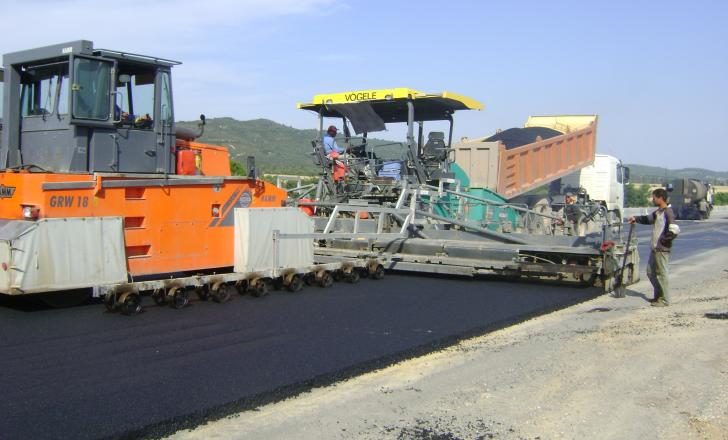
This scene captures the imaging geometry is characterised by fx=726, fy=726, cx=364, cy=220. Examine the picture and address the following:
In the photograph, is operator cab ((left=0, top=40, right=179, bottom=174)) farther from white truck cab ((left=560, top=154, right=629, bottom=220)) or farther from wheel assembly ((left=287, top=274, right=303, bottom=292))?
white truck cab ((left=560, top=154, right=629, bottom=220))

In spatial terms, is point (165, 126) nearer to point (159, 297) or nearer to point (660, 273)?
point (159, 297)

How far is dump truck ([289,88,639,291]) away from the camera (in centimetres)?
939

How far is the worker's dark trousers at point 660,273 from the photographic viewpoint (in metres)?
8.00

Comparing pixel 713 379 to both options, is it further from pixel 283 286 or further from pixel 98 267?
pixel 98 267

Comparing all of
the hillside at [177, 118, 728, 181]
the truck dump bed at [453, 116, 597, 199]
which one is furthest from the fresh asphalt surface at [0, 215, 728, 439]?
the hillside at [177, 118, 728, 181]

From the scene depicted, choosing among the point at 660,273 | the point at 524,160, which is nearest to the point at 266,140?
the point at 524,160

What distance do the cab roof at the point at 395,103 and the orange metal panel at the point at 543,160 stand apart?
199cm

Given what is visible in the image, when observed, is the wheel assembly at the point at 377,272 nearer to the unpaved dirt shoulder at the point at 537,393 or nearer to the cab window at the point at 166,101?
the unpaved dirt shoulder at the point at 537,393

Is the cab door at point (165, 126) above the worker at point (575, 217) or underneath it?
above

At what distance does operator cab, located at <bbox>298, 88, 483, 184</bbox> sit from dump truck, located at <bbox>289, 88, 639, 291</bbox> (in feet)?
0.05

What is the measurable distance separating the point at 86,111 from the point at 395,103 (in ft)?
19.2

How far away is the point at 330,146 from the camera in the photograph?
1224 cm

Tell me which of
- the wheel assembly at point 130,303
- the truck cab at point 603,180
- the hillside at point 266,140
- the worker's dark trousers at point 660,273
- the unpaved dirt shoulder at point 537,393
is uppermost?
the hillside at point 266,140

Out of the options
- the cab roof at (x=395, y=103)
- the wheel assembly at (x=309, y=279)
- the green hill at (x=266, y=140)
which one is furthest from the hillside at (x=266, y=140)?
the wheel assembly at (x=309, y=279)
